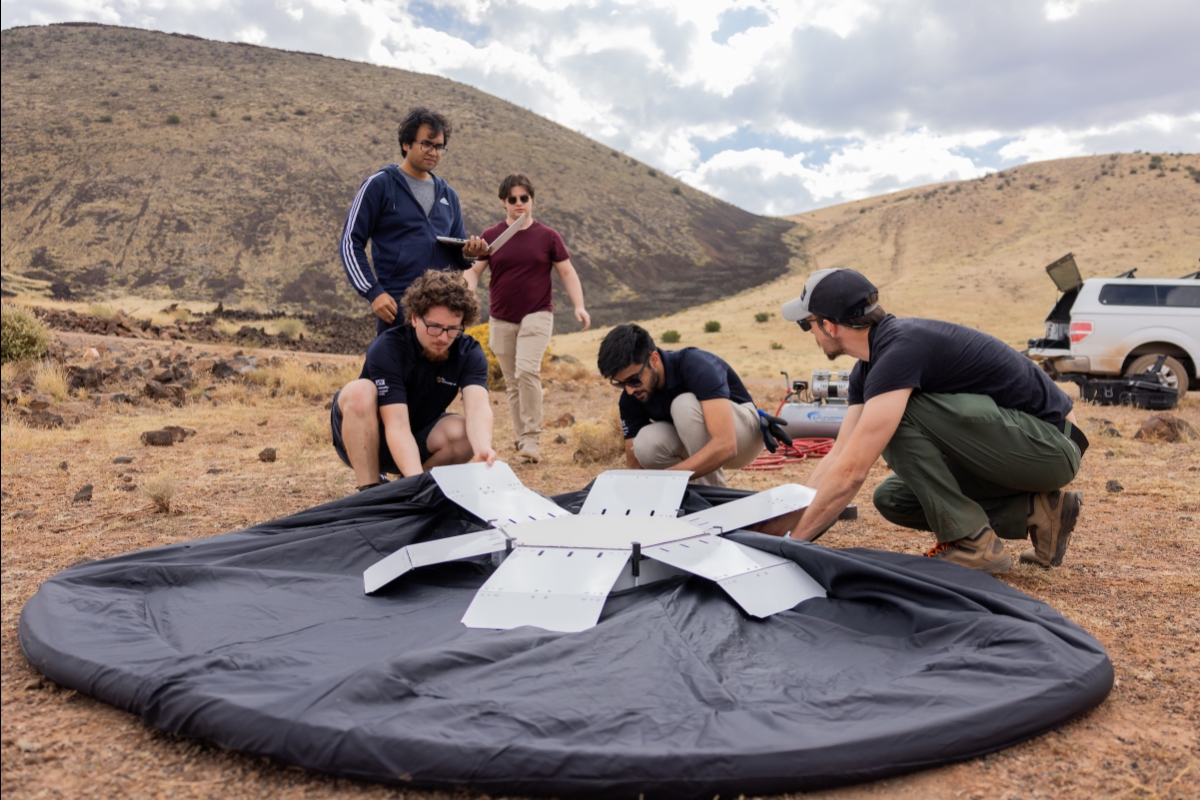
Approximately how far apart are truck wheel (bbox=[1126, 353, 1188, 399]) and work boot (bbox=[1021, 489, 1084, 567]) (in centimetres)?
749

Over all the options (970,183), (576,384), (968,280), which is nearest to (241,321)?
(576,384)

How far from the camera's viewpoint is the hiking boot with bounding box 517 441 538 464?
619cm

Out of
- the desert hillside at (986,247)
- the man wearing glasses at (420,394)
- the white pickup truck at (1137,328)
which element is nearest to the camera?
the man wearing glasses at (420,394)

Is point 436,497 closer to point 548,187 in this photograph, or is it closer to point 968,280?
point 968,280

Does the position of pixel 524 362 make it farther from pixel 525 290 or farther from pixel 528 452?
pixel 528 452

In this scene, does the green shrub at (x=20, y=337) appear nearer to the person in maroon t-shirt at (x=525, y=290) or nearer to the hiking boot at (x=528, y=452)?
the person in maroon t-shirt at (x=525, y=290)

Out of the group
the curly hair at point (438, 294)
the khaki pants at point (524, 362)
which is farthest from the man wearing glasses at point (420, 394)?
the khaki pants at point (524, 362)

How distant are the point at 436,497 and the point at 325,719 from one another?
5.88 feet

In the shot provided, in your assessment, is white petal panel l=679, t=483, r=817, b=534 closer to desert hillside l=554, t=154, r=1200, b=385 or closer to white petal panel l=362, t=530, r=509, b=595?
white petal panel l=362, t=530, r=509, b=595

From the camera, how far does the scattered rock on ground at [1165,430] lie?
6.84 metres

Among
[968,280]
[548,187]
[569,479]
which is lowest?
[569,479]

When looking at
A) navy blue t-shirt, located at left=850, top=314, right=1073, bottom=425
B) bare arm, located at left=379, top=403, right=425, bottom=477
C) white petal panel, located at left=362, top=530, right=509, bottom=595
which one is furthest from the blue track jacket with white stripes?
navy blue t-shirt, located at left=850, top=314, right=1073, bottom=425

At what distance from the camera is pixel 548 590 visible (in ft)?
8.65

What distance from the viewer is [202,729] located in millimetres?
1870
